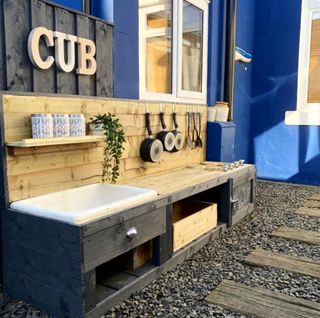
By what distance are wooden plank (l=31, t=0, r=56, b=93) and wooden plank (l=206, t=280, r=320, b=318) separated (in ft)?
4.56

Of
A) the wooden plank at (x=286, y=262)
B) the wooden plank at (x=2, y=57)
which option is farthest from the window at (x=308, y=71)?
the wooden plank at (x=2, y=57)

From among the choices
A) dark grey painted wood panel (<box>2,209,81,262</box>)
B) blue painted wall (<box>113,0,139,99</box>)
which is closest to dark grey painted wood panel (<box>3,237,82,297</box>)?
dark grey painted wood panel (<box>2,209,81,262</box>)

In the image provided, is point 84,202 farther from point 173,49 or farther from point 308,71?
point 308,71

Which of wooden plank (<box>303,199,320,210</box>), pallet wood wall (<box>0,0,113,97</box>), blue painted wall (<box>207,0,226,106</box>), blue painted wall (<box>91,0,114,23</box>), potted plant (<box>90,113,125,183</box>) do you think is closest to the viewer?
pallet wood wall (<box>0,0,113,97</box>)

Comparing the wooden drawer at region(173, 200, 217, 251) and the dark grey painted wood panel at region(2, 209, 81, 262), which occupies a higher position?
the dark grey painted wood panel at region(2, 209, 81, 262)

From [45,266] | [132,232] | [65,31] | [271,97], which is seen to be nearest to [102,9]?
[65,31]

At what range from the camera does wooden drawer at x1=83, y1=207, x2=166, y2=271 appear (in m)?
1.43

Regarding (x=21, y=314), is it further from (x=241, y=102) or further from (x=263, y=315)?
(x=241, y=102)

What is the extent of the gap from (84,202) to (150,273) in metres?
0.54

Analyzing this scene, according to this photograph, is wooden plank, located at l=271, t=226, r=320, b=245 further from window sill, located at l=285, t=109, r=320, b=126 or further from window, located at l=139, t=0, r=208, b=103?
window sill, located at l=285, t=109, r=320, b=126

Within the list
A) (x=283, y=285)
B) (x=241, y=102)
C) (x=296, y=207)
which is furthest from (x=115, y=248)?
(x=241, y=102)

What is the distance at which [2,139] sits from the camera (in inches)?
63.7

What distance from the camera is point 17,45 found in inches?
67.0

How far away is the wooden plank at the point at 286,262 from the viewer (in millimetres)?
2029
